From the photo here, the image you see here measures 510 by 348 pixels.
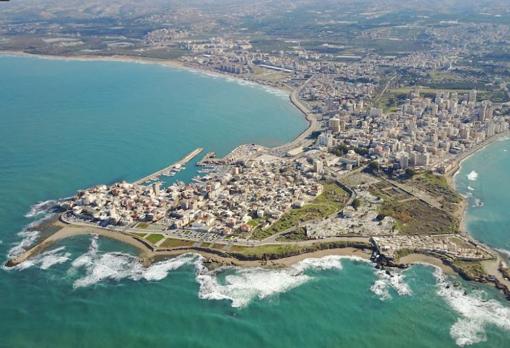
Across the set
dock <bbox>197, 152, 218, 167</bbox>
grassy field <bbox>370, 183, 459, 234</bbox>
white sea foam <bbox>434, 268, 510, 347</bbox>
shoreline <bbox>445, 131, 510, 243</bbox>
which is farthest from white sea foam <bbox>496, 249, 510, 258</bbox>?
dock <bbox>197, 152, 218, 167</bbox>

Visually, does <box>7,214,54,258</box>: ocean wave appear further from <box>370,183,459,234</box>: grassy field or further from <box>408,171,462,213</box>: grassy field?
<box>408,171,462,213</box>: grassy field

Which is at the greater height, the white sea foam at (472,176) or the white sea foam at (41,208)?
the white sea foam at (41,208)

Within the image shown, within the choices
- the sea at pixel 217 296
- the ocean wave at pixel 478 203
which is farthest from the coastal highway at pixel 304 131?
the ocean wave at pixel 478 203

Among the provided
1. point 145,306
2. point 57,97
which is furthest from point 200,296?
point 57,97

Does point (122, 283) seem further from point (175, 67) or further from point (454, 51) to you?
point (454, 51)

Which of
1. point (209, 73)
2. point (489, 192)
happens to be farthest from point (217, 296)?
point (209, 73)

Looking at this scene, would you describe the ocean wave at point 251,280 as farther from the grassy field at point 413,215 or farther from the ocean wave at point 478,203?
the ocean wave at point 478,203

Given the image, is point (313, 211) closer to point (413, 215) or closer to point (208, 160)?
point (413, 215)
